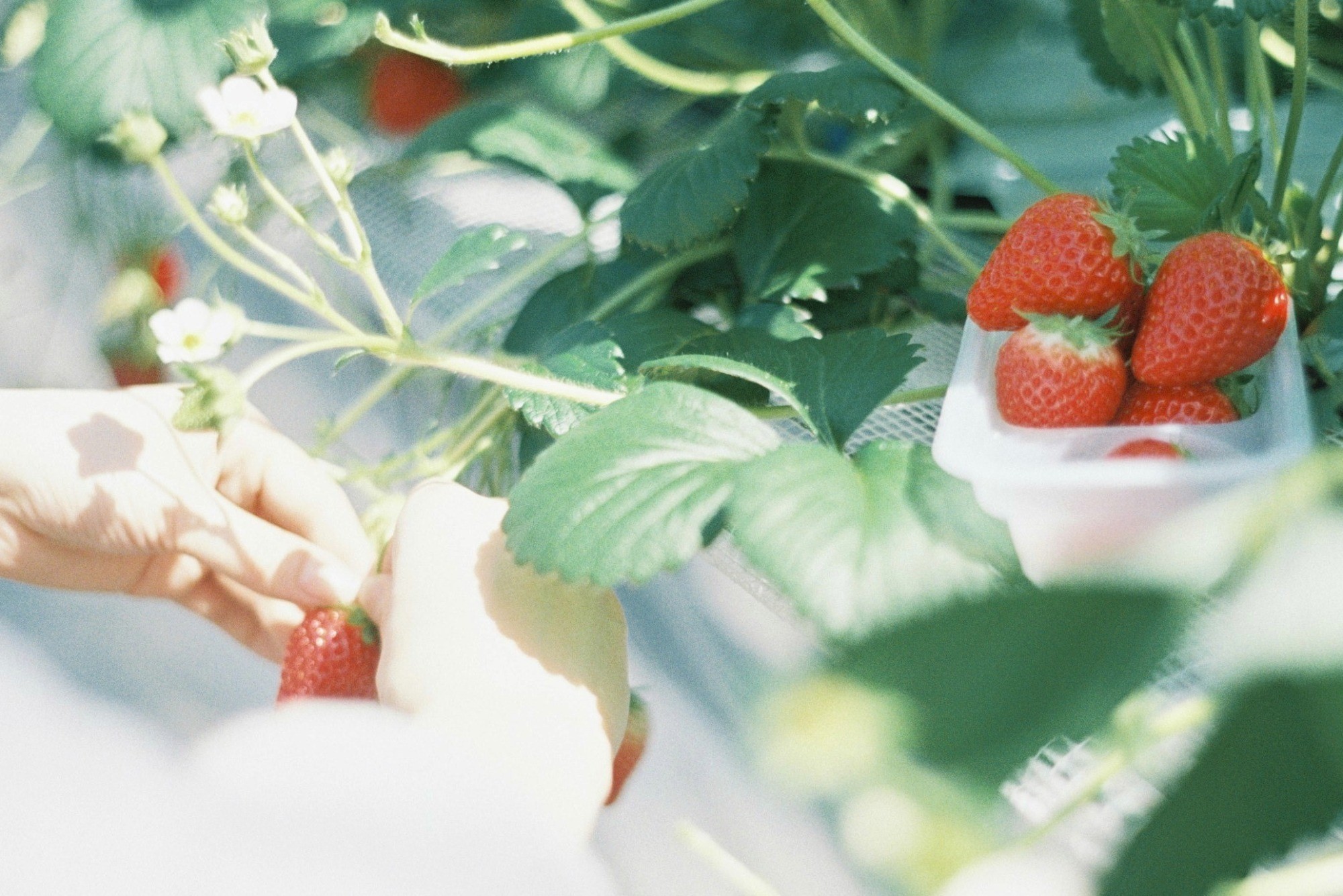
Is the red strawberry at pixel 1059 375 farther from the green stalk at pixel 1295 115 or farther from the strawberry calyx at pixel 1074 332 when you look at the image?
the green stalk at pixel 1295 115

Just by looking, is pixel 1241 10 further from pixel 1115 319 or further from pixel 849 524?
pixel 849 524

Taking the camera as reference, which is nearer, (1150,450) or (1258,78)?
(1150,450)

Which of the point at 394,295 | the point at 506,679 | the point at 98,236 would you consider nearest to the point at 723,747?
the point at 506,679

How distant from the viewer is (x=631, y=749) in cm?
42

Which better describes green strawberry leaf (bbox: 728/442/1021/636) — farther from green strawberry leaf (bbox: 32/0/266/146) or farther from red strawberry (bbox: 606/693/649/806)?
green strawberry leaf (bbox: 32/0/266/146)

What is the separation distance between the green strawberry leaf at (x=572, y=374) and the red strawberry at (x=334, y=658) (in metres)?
0.10

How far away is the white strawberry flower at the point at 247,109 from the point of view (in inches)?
14.7

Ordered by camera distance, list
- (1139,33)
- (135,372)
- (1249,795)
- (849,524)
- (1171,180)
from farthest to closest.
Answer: (135,372) < (1139,33) < (1171,180) < (849,524) < (1249,795)

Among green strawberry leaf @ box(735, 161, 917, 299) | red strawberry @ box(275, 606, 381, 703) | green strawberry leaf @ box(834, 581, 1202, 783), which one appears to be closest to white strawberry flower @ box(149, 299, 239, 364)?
red strawberry @ box(275, 606, 381, 703)

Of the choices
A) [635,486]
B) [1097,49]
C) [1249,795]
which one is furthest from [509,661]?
[1097,49]

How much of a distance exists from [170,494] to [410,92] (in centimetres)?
34

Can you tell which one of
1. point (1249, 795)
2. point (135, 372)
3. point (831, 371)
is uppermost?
point (1249, 795)

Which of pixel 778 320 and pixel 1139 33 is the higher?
pixel 1139 33

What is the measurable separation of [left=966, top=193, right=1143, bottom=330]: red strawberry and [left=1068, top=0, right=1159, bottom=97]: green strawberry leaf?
21cm
